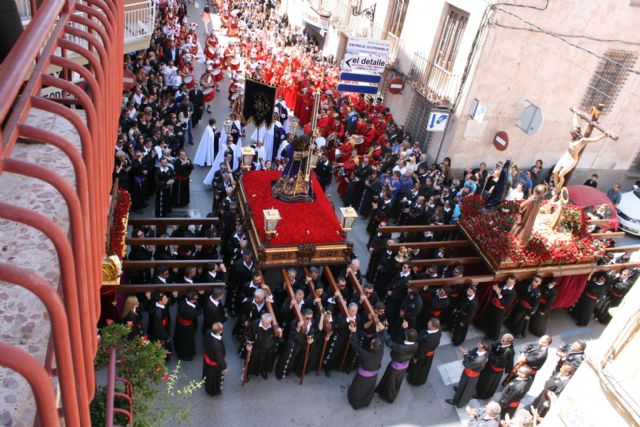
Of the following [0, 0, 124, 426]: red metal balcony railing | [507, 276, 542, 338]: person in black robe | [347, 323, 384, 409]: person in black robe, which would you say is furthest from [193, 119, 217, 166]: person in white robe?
[0, 0, 124, 426]: red metal balcony railing

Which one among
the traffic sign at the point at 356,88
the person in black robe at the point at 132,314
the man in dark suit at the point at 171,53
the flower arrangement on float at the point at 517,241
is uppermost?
the traffic sign at the point at 356,88

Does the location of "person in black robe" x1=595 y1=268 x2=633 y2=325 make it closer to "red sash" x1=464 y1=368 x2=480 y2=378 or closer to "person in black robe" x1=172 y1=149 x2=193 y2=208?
"red sash" x1=464 y1=368 x2=480 y2=378

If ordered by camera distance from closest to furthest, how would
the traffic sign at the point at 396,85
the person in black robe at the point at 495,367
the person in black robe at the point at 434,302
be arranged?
the person in black robe at the point at 495,367
the person in black robe at the point at 434,302
the traffic sign at the point at 396,85

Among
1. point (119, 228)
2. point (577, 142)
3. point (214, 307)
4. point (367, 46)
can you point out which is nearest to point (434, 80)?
point (367, 46)

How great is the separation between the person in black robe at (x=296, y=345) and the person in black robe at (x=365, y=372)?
0.80 meters

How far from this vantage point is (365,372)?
884cm

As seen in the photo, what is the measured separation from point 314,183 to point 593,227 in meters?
7.70

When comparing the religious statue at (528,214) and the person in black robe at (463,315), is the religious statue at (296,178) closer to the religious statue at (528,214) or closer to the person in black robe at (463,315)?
the person in black robe at (463,315)

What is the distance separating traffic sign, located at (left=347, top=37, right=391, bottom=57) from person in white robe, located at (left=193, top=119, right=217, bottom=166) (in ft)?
16.0

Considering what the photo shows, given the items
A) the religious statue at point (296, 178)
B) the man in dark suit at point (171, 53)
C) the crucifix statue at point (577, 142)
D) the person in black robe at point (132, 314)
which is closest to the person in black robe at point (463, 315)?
the crucifix statue at point (577, 142)

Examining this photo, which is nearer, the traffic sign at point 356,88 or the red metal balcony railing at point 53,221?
the red metal balcony railing at point 53,221

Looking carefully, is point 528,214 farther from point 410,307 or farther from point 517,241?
→ point 410,307

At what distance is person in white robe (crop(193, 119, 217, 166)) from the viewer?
1541cm

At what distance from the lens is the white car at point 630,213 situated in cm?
1720
